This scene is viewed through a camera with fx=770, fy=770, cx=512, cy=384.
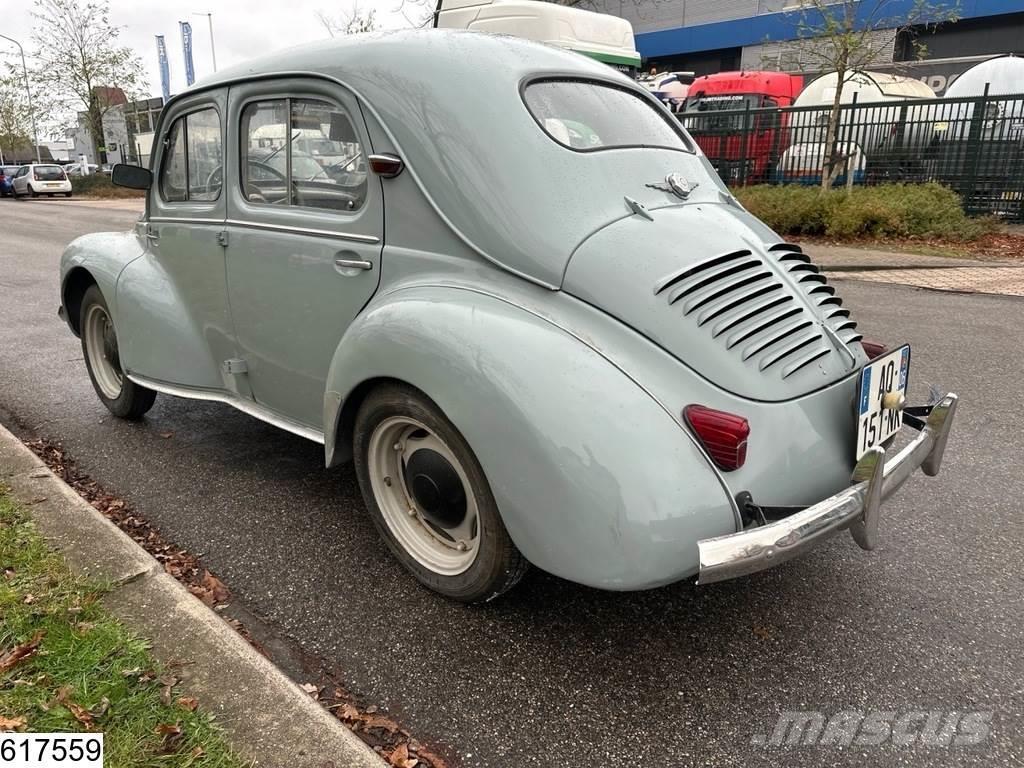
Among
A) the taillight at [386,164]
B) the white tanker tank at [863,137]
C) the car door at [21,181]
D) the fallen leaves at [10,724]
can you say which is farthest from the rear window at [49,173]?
the fallen leaves at [10,724]

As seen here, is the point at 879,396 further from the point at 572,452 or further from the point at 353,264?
the point at 353,264

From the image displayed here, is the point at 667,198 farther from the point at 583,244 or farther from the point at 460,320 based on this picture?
the point at 460,320

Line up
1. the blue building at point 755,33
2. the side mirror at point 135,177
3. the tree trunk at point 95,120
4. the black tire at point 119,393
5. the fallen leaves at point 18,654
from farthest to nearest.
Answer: the tree trunk at point 95,120 < the blue building at point 755,33 < the black tire at point 119,393 < the side mirror at point 135,177 < the fallen leaves at point 18,654

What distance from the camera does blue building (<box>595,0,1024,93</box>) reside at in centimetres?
2661

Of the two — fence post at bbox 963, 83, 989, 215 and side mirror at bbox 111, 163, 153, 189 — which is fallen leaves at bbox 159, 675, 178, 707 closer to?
side mirror at bbox 111, 163, 153, 189

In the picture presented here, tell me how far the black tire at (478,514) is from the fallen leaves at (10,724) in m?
1.24

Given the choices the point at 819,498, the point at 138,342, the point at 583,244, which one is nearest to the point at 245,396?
the point at 138,342

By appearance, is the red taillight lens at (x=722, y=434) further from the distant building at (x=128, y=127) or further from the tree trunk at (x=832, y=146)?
the distant building at (x=128, y=127)

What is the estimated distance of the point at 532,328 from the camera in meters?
2.34

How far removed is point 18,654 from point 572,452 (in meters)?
1.72

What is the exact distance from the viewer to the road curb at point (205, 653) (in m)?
1.97

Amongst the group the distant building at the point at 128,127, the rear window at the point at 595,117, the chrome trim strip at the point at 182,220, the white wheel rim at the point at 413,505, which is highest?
the distant building at the point at 128,127

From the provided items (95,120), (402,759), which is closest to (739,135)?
(402,759)

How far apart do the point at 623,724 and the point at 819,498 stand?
92cm
